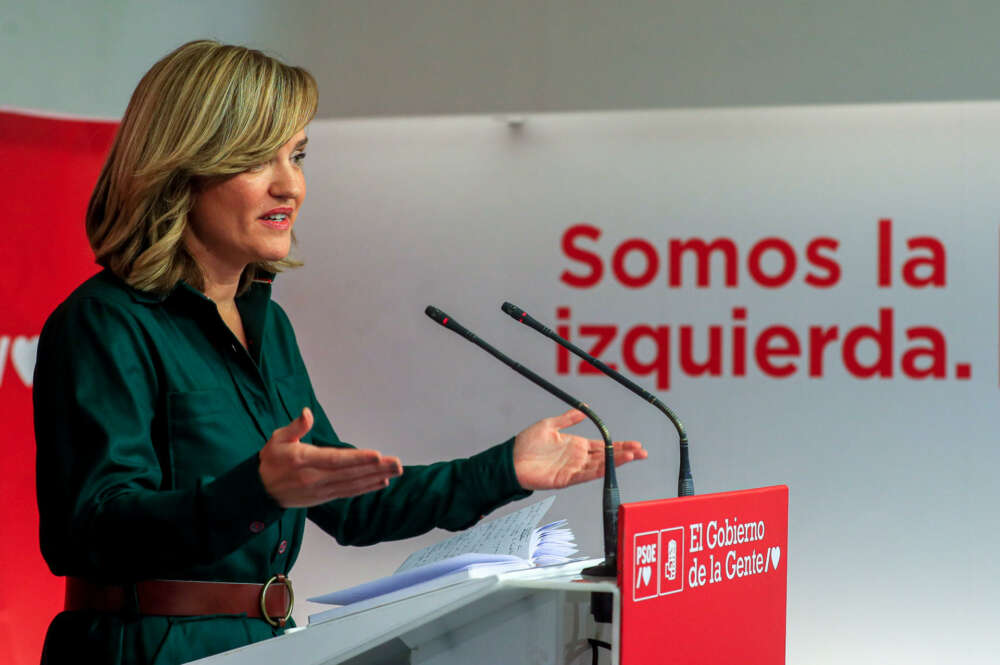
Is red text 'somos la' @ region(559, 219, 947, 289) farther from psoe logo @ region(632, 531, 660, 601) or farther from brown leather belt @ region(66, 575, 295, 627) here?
psoe logo @ region(632, 531, 660, 601)

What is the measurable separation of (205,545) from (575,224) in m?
3.06

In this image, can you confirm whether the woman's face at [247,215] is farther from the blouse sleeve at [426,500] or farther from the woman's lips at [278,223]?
the blouse sleeve at [426,500]

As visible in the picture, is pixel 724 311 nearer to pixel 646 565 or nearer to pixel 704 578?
pixel 704 578

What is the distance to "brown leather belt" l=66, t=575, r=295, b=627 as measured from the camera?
1398 mm

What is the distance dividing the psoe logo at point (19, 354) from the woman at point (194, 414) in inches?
80.0

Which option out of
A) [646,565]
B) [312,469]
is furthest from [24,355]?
[646,565]

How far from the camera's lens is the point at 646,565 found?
4.03 ft

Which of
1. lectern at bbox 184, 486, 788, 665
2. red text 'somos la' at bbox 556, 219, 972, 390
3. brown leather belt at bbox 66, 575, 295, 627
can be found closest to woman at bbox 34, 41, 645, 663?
brown leather belt at bbox 66, 575, 295, 627

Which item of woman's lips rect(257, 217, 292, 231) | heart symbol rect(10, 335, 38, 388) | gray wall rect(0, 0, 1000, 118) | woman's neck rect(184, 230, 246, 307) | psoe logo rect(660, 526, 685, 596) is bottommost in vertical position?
psoe logo rect(660, 526, 685, 596)

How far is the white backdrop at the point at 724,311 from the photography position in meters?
3.93

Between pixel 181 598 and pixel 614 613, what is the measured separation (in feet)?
1.83

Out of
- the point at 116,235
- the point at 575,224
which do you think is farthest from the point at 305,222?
the point at 116,235

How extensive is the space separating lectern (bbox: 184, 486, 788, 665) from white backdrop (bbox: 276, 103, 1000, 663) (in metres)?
2.64

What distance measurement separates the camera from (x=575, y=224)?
4.20 meters
